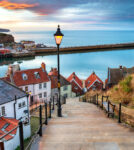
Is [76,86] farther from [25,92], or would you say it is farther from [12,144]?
[12,144]

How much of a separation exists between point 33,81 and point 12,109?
1470 centimetres

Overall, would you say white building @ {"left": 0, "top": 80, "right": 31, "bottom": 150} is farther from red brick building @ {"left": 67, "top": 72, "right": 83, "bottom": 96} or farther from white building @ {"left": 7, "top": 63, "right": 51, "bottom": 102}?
red brick building @ {"left": 67, "top": 72, "right": 83, "bottom": 96}

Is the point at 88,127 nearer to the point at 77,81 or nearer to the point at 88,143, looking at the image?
the point at 88,143

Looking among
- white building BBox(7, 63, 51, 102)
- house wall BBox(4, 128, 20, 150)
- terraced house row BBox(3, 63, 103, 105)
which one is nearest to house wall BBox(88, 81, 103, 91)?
terraced house row BBox(3, 63, 103, 105)

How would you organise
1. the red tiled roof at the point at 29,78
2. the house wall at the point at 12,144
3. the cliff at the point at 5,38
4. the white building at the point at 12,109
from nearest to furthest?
the house wall at the point at 12,144, the white building at the point at 12,109, the red tiled roof at the point at 29,78, the cliff at the point at 5,38

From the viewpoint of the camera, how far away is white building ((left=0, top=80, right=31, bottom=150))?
646 inches

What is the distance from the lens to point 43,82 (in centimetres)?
3522

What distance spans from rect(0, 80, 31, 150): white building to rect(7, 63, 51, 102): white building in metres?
11.1

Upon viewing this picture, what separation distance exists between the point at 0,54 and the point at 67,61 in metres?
35.8

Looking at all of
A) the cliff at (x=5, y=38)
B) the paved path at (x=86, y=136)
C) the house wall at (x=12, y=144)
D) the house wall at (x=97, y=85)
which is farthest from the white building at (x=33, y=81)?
the cliff at (x=5, y=38)

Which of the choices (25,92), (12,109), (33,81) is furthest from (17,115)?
(33,81)

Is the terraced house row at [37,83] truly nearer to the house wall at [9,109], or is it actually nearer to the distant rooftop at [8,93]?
the distant rooftop at [8,93]

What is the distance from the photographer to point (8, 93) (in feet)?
64.9

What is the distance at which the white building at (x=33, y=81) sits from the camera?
3275 cm
